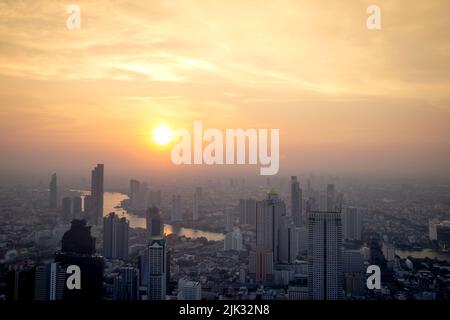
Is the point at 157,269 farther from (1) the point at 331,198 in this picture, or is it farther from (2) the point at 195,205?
(1) the point at 331,198

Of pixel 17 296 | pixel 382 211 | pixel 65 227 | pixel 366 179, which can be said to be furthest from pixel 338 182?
pixel 17 296

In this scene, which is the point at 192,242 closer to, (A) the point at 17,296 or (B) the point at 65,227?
(B) the point at 65,227

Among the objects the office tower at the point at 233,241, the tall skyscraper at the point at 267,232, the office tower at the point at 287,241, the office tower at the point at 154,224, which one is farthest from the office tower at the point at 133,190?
the office tower at the point at 287,241

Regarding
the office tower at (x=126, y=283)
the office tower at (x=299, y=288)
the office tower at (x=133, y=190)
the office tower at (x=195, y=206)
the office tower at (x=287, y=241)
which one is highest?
the office tower at (x=133, y=190)

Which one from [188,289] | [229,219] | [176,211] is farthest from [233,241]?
[188,289]

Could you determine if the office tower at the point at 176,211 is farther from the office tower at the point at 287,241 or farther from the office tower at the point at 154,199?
the office tower at the point at 287,241

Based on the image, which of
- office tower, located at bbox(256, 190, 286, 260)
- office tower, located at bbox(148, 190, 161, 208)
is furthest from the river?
office tower, located at bbox(256, 190, 286, 260)

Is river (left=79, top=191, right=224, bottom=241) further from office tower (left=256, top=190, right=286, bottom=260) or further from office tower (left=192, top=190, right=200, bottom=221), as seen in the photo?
office tower (left=256, top=190, right=286, bottom=260)
